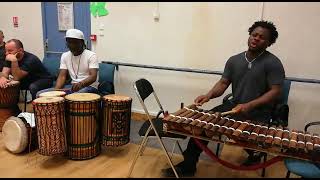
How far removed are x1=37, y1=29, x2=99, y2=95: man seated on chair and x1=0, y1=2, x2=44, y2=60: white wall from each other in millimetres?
1517

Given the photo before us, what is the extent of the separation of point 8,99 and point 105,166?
1.75 meters

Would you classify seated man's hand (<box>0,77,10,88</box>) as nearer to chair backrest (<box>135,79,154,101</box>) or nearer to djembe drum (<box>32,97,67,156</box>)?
djembe drum (<box>32,97,67,156</box>)

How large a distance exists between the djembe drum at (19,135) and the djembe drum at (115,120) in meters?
0.77

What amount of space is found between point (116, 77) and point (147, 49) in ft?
2.31

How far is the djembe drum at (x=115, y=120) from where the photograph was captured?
3012 millimetres

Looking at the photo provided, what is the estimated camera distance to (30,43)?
509 centimetres

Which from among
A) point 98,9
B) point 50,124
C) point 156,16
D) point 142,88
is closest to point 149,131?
point 142,88

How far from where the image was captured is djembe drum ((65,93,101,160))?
9.46ft

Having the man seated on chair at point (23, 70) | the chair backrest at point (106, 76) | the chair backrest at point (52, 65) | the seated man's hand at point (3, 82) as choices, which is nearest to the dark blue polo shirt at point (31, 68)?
the man seated on chair at point (23, 70)

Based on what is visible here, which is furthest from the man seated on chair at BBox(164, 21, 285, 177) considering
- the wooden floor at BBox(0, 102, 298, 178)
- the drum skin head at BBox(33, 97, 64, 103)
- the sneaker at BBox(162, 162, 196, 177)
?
the drum skin head at BBox(33, 97, 64, 103)

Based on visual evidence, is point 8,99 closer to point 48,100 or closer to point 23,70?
point 23,70

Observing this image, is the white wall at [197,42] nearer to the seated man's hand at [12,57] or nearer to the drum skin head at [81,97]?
the seated man's hand at [12,57]

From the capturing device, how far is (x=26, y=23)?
504 cm

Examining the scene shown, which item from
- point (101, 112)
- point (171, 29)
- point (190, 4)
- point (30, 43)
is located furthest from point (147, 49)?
point (30, 43)
